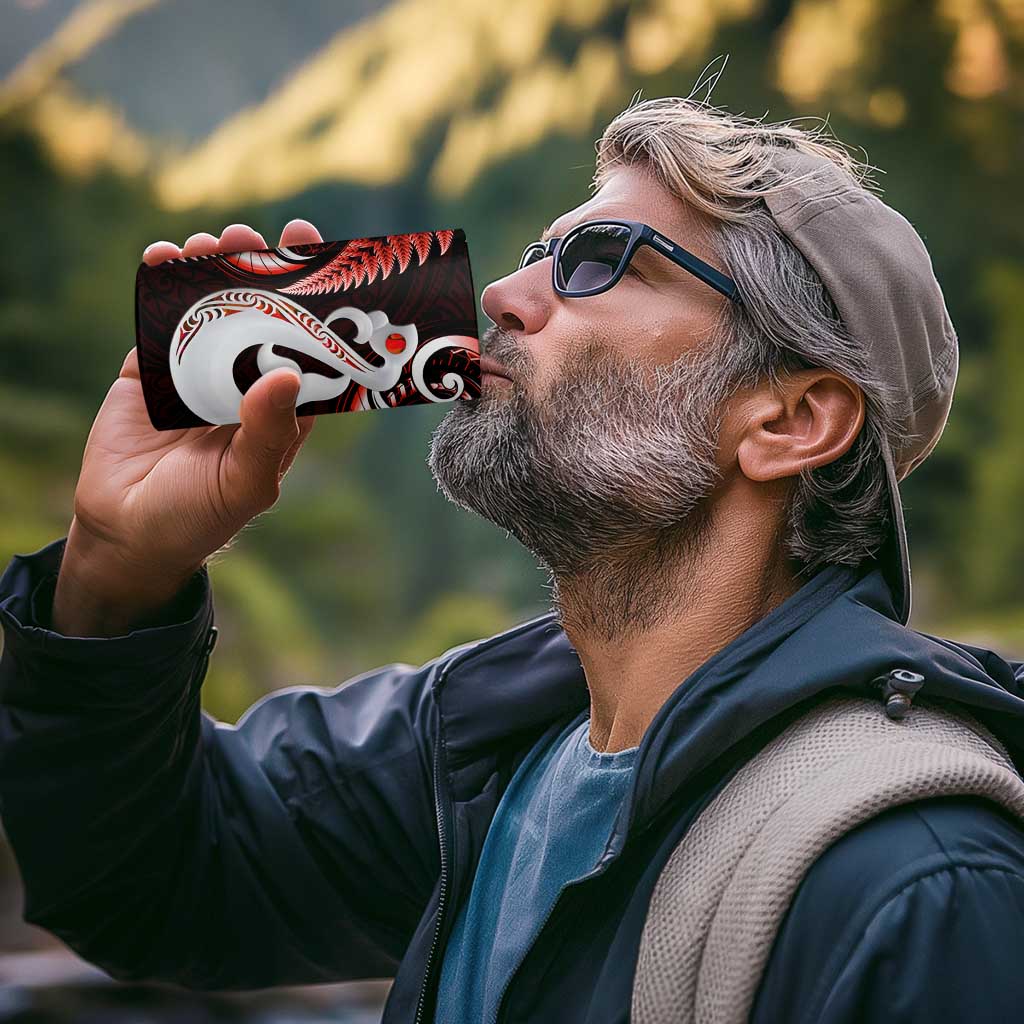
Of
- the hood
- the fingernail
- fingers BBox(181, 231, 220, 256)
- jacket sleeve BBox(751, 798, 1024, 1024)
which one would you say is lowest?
jacket sleeve BBox(751, 798, 1024, 1024)

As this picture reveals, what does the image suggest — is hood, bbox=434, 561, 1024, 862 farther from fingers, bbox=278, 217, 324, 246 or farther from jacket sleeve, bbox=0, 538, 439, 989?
fingers, bbox=278, 217, 324, 246

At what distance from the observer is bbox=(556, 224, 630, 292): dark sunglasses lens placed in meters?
1.28

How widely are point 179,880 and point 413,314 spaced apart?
0.79 meters

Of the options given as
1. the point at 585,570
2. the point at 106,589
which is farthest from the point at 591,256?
the point at 106,589

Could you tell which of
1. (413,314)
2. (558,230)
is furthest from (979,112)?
(413,314)

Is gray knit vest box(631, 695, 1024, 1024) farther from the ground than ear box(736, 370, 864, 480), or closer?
closer

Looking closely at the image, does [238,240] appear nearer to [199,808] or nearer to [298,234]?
[298,234]

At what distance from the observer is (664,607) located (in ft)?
4.10

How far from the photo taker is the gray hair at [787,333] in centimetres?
124

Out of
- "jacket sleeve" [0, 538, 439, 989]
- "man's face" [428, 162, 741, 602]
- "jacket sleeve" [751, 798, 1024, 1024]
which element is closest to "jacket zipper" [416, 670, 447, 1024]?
"jacket sleeve" [0, 538, 439, 989]

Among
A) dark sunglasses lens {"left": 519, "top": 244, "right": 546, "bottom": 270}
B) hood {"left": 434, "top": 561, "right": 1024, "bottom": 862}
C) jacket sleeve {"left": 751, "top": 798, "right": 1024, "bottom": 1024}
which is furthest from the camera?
dark sunglasses lens {"left": 519, "top": 244, "right": 546, "bottom": 270}

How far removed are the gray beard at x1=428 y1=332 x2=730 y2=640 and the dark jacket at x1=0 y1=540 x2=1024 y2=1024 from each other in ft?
0.53

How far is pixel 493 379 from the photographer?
4.19 ft

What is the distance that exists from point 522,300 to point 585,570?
305 mm
